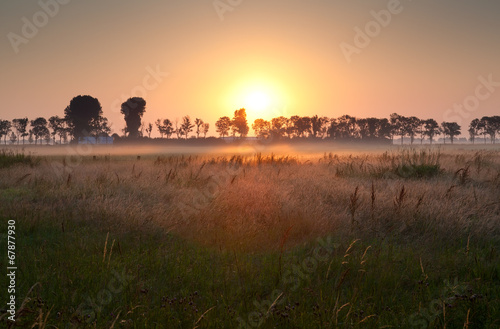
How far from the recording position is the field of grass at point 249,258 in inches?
115

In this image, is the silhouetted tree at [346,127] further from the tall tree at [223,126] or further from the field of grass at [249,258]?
the field of grass at [249,258]

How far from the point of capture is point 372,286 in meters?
3.57

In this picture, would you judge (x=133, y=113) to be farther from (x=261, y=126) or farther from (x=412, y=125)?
(x=412, y=125)

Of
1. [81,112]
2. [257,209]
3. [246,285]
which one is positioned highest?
[81,112]

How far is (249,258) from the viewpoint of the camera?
4.28m

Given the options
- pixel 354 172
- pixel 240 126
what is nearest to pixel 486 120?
pixel 240 126

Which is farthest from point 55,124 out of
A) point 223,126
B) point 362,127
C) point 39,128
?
point 362,127

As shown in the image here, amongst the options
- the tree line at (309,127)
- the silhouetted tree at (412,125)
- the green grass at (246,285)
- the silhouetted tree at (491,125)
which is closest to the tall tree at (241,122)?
the tree line at (309,127)

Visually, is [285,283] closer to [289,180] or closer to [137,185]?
[137,185]

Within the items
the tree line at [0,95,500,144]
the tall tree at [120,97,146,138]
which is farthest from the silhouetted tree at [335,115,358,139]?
the tall tree at [120,97,146,138]

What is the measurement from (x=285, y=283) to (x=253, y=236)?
1.78 metres

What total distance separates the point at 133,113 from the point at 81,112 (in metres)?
11.2

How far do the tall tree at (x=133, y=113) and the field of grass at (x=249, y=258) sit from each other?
70.6 meters

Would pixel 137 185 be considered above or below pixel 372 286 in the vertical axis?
above
